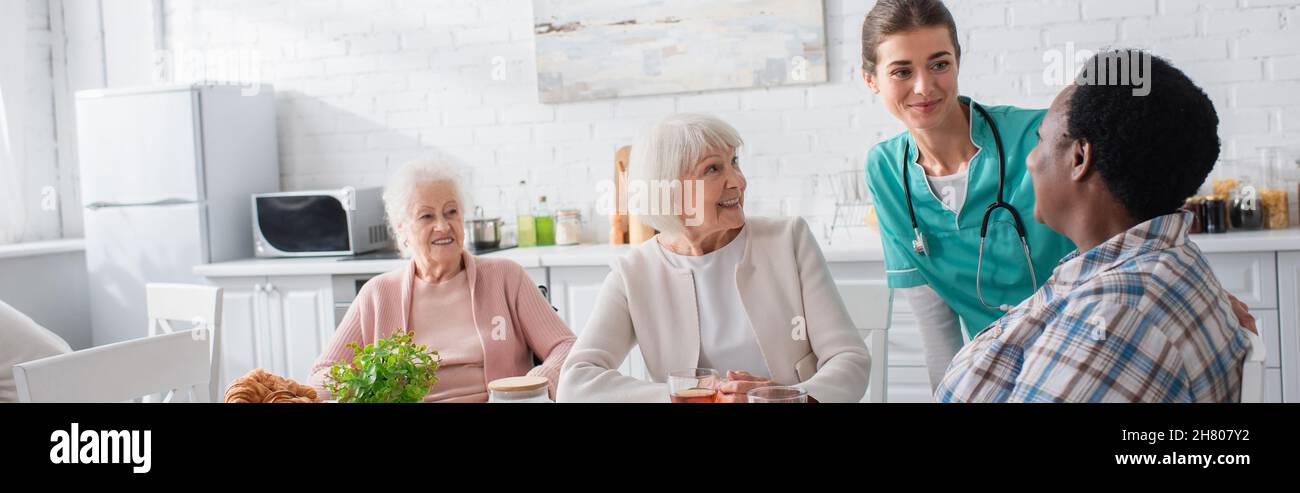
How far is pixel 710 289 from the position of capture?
1.92 meters

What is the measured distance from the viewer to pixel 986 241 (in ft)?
6.12

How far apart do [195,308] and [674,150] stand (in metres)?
1.51

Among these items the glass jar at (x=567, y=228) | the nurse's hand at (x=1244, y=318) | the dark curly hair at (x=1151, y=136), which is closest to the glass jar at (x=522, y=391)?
the dark curly hair at (x=1151, y=136)

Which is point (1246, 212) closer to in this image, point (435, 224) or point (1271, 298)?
point (1271, 298)

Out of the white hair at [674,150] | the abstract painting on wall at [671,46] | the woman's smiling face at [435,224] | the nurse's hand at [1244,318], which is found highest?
the abstract painting on wall at [671,46]

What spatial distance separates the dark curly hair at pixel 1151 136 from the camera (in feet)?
3.49

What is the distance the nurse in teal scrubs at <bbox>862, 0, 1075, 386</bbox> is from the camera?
6.04 ft

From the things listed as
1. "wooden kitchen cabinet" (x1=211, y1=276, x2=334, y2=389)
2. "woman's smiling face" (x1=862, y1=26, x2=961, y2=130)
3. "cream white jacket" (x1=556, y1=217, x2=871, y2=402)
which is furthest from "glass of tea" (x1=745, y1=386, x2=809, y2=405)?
"wooden kitchen cabinet" (x1=211, y1=276, x2=334, y2=389)

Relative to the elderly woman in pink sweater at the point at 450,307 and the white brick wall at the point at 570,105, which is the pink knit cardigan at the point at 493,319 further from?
the white brick wall at the point at 570,105

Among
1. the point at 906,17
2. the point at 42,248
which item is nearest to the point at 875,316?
the point at 906,17

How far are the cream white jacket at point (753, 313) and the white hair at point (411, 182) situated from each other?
821mm

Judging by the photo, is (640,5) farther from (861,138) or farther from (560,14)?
(861,138)

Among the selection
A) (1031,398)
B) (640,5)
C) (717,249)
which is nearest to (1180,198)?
(1031,398)
